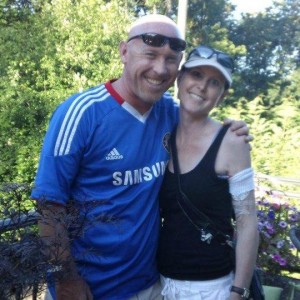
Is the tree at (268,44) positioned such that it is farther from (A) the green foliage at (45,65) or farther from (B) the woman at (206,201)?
(B) the woman at (206,201)

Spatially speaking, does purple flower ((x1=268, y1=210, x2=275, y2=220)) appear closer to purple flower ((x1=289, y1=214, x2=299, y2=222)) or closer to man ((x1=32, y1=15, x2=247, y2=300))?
purple flower ((x1=289, y1=214, x2=299, y2=222))

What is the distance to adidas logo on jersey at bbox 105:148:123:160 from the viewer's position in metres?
2.23

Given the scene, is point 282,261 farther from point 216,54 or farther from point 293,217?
point 216,54

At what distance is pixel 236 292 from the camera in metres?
2.26

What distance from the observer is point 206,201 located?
228 cm

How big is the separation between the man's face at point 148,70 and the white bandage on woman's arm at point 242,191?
509 millimetres

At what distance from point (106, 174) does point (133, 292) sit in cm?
55

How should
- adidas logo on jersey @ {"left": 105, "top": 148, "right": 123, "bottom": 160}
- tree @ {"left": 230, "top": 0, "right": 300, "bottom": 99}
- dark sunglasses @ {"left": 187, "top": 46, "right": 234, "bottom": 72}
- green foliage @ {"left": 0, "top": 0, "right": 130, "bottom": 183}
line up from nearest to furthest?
1. adidas logo on jersey @ {"left": 105, "top": 148, "right": 123, "bottom": 160}
2. dark sunglasses @ {"left": 187, "top": 46, "right": 234, "bottom": 72}
3. green foliage @ {"left": 0, "top": 0, "right": 130, "bottom": 183}
4. tree @ {"left": 230, "top": 0, "right": 300, "bottom": 99}

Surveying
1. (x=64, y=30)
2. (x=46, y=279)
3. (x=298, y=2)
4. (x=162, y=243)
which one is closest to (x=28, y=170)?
(x=64, y=30)

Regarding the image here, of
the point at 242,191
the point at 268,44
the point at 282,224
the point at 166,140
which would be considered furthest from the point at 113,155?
the point at 268,44

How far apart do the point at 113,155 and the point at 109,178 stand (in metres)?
0.10

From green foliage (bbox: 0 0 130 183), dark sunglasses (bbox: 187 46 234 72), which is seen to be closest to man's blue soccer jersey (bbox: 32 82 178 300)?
dark sunglasses (bbox: 187 46 234 72)

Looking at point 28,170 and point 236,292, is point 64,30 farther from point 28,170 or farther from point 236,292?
point 236,292

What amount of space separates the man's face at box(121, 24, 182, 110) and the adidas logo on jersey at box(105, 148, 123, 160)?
0.82ft
